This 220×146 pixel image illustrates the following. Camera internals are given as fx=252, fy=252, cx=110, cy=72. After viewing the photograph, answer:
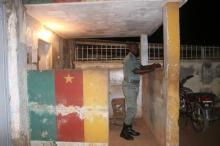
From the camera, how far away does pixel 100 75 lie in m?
4.78

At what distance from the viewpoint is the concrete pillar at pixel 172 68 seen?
464 centimetres

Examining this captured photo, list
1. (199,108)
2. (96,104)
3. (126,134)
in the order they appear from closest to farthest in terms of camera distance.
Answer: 1. (96,104)
2. (126,134)
3. (199,108)

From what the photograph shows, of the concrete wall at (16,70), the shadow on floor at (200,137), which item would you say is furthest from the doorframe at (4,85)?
the shadow on floor at (200,137)

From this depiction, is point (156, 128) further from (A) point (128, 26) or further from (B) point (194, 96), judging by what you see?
(A) point (128, 26)

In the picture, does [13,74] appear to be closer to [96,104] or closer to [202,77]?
[96,104]

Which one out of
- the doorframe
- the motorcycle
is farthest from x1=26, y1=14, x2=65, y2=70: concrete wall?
Answer: the motorcycle

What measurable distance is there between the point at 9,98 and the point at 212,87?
7.68 m

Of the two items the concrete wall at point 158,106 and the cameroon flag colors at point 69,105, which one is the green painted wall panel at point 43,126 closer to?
the cameroon flag colors at point 69,105

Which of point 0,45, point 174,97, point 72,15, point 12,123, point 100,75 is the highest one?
point 72,15

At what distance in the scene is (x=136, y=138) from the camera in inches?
239

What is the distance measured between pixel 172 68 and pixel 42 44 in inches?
163

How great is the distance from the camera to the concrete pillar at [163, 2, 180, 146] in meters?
4.64

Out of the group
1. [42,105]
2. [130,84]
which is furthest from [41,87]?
[130,84]

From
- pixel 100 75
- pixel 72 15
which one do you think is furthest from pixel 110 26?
pixel 100 75
